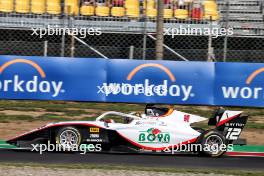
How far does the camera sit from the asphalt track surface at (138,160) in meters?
9.58

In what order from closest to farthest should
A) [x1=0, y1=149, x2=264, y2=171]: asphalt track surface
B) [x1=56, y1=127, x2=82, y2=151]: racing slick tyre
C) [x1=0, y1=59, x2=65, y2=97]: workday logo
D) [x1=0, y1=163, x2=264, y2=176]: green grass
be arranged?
[x1=0, y1=163, x2=264, y2=176]: green grass, [x1=0, y1=149, x2=264, y2=171]: asphalt track surface, [x1=56, y1=127, x2=82, y2=151]: racing slick tyre, [x1=0, y1=59, x2=65, y2=97]: workday logo

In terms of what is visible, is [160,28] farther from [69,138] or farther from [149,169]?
[149,169]

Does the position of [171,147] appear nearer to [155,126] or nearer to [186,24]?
[155,126]

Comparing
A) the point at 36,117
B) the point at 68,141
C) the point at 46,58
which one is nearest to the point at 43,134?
the point at 68,141

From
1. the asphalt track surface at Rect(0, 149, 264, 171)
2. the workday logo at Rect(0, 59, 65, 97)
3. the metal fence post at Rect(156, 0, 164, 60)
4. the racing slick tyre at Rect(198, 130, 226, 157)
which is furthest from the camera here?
the workday logo at Rect(0, 59, 65, 97)

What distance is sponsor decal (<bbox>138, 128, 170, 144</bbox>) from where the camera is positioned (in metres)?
10.3

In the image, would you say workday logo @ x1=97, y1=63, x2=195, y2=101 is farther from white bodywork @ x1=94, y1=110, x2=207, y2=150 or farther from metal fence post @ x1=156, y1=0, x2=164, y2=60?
white bodywork @ x1=94, y1=110, x2=207, y2=150

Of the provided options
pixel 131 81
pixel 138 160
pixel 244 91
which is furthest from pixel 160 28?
pixel 138 160

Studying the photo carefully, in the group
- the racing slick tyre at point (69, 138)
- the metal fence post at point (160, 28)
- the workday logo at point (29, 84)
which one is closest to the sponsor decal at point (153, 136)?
the racing slick tyre at point (69, 138)

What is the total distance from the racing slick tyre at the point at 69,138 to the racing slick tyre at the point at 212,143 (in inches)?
80.8

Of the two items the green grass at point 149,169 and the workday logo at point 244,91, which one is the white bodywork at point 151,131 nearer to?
the green grass at point 149,169

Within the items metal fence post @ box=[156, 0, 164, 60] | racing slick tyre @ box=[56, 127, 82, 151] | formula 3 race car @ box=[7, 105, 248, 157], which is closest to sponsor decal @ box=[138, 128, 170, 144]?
formula 3 race car @ box=[7, 105, 248, 157]

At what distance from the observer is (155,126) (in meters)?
10.3

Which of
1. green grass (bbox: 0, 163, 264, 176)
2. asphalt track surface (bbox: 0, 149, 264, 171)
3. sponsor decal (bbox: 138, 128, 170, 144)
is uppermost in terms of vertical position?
sponsor decal (bbox: 138, 128, 170, 144)
